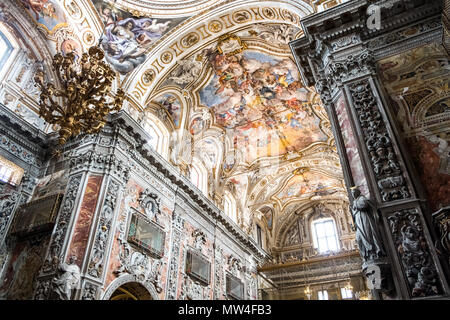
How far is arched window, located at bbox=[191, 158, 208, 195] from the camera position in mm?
14641

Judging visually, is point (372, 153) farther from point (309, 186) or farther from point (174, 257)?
point (309, 186)

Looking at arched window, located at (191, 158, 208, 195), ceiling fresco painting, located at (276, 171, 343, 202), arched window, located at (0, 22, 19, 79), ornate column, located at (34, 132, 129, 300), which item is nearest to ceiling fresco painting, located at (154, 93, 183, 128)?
arched window, located at (191, 158, 208, 195)

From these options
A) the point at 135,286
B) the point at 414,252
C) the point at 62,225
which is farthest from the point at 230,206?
the point at 414,252

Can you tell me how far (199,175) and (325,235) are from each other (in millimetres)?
9622

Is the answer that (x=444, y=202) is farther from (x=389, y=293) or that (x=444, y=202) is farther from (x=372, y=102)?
(x=372, y=102)

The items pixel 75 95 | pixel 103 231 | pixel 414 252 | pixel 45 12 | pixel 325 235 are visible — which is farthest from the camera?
pixel 325 235

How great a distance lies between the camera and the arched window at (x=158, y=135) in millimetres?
12461

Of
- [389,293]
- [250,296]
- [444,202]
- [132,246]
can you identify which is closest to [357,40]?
[444,202]

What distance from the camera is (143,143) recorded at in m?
10.1

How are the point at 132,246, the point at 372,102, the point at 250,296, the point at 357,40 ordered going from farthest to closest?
the point at 250,296, the point at 132,246, the point at 357,40, the point at 372,102

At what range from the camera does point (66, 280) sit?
22.3 feet

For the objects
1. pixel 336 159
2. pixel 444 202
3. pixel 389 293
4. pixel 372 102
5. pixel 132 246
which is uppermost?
pixel 336 159

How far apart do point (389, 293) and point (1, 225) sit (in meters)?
8.69

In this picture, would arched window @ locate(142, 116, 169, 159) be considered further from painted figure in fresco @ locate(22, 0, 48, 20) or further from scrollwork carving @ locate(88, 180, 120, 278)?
painted figure in fresco @ locate(22, 0, 48, 20)
